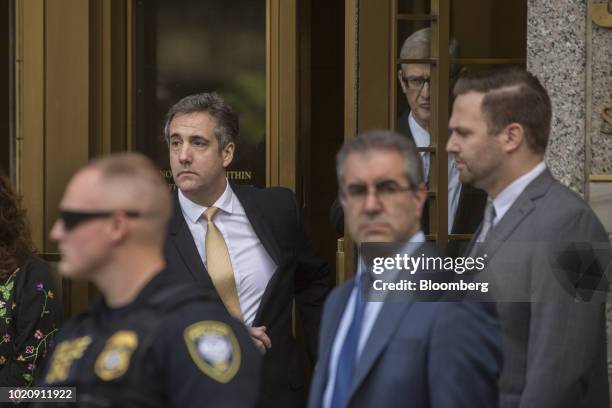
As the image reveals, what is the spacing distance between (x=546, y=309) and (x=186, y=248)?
5.79 feet

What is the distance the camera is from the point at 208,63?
20.8 ft

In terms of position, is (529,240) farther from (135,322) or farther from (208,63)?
(208,63)

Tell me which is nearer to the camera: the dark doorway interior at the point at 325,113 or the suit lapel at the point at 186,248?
the suit lapel at the point at 186,248

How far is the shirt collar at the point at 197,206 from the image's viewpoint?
489 centimetres

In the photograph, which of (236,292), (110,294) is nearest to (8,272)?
(236,292)

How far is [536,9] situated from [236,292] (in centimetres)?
192

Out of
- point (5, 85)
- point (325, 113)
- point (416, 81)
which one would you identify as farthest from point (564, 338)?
point (325, 113)

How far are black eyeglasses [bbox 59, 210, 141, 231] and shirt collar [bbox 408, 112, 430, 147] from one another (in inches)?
107

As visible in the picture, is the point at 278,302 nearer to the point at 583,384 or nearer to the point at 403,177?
the point at 583,384

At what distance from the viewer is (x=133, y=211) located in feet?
9.23

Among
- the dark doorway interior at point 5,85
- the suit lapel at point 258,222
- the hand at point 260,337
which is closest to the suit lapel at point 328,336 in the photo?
the hand at point 260,337

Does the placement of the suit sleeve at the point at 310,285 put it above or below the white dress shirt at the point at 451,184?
below

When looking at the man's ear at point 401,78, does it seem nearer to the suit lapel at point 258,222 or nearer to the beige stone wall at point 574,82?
the beige stone wall at point 574,82

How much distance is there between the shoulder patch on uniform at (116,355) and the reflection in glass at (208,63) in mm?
3657
